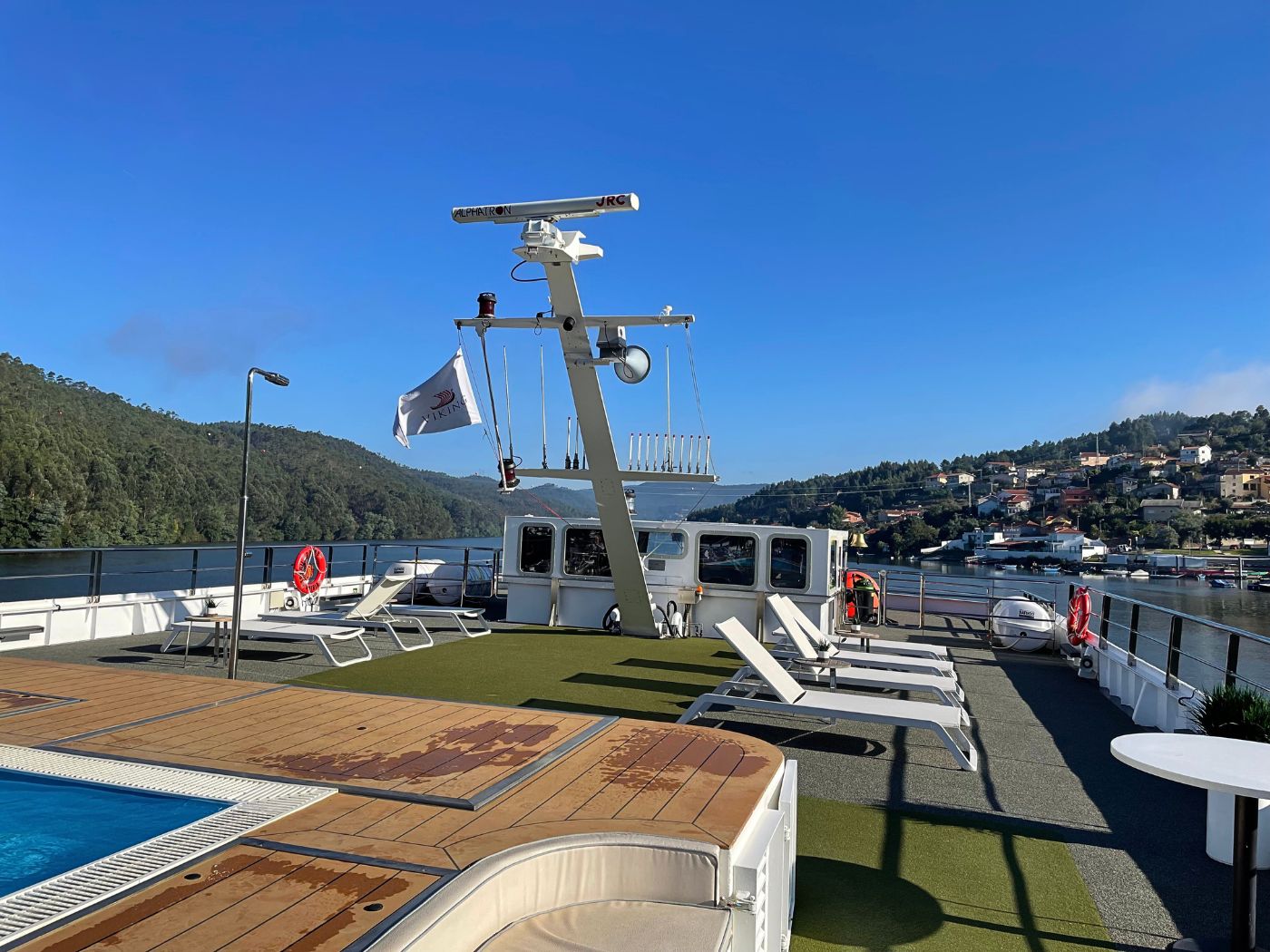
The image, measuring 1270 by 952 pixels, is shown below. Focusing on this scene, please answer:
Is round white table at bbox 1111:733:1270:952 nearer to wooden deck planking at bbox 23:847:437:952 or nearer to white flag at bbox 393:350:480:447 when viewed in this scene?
wooden deck planking at bbox 23:847:437:952

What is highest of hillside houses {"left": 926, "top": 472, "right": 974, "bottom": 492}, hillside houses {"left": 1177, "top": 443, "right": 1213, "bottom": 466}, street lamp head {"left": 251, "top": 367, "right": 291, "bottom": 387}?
hillside houses {"left": 1177, "top": 443, "right": 1213, "bottom": 466}

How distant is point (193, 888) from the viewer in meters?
2.06

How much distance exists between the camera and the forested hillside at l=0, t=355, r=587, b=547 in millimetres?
38188

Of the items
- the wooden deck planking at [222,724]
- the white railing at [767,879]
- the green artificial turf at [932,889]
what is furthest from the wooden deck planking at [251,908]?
the green artificial turf at [932,889]

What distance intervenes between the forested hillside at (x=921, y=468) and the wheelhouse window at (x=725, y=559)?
8.98 metres

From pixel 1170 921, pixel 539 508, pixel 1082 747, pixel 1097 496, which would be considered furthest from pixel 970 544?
pixel 1170 921

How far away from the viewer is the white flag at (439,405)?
942cm

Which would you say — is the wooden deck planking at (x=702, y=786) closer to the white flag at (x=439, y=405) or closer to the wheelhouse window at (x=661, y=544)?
the white flag at (x=439, y=405)

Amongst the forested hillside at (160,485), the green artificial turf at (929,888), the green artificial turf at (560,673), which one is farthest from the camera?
the forested hillside at (160,485)

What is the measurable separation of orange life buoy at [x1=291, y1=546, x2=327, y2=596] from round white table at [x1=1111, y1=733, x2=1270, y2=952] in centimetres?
1023

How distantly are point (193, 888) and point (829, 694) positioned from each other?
14.7 feet

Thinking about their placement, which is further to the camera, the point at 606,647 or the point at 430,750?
the point at 606,647

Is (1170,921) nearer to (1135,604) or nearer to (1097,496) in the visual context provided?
(1135,604)

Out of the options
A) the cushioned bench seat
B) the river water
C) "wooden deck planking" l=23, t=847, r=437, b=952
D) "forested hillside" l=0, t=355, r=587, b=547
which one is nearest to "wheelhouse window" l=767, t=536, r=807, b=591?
the river water
